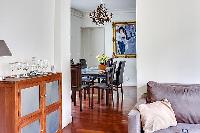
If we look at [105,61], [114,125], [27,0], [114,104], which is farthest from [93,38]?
[27,0]

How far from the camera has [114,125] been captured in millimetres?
4359

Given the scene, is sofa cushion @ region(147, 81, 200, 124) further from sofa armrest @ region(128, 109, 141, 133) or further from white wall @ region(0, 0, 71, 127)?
white wall @ region(0, 0, 71, 127)

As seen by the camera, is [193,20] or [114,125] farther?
[114,125]

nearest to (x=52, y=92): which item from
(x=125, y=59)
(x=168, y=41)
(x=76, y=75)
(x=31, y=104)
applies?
(x=31, y=104)

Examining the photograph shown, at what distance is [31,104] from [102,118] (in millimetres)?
2311

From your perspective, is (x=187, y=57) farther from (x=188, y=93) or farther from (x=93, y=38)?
(x=93, y=38)

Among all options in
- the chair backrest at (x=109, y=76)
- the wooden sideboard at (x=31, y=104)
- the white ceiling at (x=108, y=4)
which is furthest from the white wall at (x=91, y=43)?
the wooden sideboard at (x=31, y=104)

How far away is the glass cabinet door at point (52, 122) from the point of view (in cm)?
321

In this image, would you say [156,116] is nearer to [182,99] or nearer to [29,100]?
[182,99]

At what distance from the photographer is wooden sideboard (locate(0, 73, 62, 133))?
2426mm

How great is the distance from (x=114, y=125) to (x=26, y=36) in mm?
2147

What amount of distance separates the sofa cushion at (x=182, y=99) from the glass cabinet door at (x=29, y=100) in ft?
4.53

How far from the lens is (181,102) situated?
9.77 ft

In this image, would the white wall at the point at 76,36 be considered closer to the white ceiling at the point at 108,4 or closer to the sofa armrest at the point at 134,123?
the white ceiling at the point at 108,4
